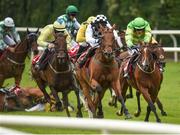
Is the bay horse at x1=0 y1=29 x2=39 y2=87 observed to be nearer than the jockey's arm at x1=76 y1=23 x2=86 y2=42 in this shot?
No

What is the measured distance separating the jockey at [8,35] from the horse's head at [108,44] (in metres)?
4.53

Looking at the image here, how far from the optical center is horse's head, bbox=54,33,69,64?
1360 centimetres

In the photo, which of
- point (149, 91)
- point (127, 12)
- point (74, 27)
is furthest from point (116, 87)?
point (127, 12)

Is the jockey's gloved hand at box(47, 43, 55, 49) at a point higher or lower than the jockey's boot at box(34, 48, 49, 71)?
higher

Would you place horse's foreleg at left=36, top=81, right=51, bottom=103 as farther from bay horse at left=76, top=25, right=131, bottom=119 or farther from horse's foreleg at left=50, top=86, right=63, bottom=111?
bay horse at left=76, top=25, right=131, bottom=119

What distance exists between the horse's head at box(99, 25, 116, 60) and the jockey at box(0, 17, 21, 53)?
4528 millimetres

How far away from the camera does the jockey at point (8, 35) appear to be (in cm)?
1689

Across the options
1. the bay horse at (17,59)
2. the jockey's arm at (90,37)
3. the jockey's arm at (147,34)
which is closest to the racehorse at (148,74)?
the jockey's arm at (147,34)

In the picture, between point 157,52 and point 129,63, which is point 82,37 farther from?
point 157,52

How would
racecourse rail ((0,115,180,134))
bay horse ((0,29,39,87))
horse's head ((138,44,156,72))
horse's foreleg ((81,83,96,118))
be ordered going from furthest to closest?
bay horse ((0,29,39,87)) < horse's foreleg ((81,83,96,118)) < horse's head ((138,44,156,72)) < racecourse rail ((0,115,180,134))

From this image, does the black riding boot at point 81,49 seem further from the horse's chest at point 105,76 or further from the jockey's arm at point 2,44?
the jockey's arm at point 2,44

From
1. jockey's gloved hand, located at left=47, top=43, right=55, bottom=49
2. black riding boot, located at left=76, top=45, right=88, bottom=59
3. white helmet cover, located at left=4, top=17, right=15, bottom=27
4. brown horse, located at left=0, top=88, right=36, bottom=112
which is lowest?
brown horse, located at left=0, top=88, right=36, bottom=112

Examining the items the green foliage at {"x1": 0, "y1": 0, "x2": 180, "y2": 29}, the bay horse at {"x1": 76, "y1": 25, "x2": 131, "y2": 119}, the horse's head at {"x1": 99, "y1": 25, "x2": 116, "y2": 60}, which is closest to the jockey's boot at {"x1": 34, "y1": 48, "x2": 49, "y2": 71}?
the bay horse at {"x1": 76, "y1": 25, "x2": 131, "y2": 119}

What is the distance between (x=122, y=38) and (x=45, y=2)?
11.5m
